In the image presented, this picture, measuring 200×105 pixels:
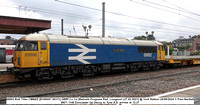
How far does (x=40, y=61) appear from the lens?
493 inches

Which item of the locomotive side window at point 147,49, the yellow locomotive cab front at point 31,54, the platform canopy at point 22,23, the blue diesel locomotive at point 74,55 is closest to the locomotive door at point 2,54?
the platform canopy at point 22,23

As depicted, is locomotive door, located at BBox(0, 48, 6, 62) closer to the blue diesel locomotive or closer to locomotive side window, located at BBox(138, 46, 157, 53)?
the blue diesel locomotive

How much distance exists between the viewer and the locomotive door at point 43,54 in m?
12.6

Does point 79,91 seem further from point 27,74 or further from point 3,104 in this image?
point 27,74

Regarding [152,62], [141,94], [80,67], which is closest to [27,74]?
[80,67]

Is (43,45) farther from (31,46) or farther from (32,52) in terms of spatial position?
(32,52)

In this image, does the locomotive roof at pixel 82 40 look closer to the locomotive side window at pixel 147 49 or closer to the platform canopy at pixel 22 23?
the locomotive side window at pixel 147 49

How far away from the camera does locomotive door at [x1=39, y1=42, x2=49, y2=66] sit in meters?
12.6

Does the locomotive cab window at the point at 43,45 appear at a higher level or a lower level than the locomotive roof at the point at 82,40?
lower

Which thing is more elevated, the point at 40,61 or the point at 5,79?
the point at 40,61

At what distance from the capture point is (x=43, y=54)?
12695 millimetres

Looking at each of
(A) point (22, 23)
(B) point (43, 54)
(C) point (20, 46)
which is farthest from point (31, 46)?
(A) point (22, 23)

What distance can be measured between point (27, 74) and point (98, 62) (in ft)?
20.1

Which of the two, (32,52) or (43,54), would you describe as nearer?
(32,52)
